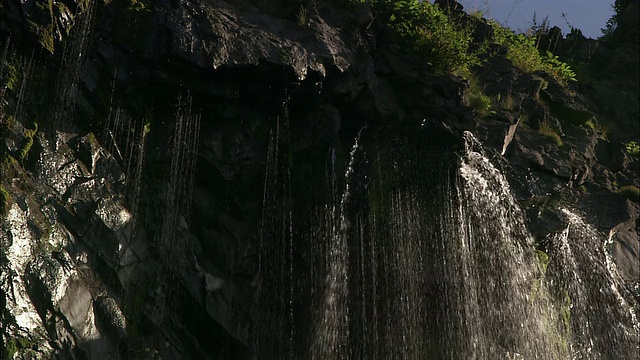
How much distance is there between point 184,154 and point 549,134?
6.08 metres

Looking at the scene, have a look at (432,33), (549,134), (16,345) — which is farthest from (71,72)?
(549,134)

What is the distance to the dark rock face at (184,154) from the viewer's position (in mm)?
7699

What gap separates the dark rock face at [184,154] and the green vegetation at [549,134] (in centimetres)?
105

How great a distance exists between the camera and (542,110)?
39.1 feet

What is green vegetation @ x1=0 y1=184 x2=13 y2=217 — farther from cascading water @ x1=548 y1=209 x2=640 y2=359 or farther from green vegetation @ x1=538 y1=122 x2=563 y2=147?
green vegetation @ x1=538 y1=122 x2=563 y2=147

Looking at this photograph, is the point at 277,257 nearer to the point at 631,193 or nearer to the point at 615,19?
the point at 631,193

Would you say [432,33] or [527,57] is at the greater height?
[527,57]

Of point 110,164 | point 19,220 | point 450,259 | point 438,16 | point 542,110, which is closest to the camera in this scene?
point 19,220

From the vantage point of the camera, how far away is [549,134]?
11.6 metres

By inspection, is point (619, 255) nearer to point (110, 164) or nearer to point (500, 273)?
point (500, 273)

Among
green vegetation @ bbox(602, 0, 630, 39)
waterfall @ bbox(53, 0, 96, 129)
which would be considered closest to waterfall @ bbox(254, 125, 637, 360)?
waterfall @ bbox(53, 0, 96, 129)

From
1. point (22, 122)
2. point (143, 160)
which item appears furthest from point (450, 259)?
point (22, 122)

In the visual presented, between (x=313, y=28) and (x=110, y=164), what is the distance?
329 cm

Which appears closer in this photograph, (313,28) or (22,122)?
(22,122)
